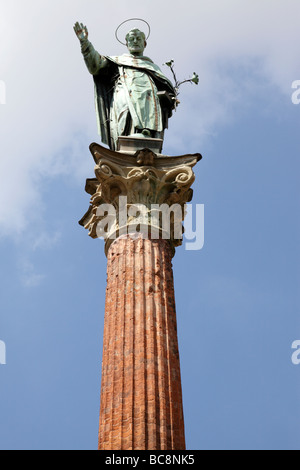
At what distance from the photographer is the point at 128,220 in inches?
699

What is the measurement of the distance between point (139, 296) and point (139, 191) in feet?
10.2

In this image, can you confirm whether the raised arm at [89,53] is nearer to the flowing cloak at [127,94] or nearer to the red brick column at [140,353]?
the flowing cloak at [127,94]

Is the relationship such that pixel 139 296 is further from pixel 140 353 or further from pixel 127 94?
pixel 127 94

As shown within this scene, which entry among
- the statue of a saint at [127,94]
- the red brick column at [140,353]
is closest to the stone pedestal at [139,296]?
the red brick column at [140,353]

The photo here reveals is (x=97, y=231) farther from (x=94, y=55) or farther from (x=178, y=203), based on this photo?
(x=94, y=55)

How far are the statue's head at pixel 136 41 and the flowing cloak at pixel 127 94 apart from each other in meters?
0.36

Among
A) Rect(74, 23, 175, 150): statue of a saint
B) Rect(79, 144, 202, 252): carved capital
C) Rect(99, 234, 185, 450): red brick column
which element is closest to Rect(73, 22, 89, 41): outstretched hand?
Rect(74, 23, 175, 150): statue of a saint

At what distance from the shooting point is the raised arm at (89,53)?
2077 cm

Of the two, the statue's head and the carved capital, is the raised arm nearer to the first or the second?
the statue's head

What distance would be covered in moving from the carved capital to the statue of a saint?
1.62m

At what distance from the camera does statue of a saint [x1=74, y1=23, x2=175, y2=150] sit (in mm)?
20234

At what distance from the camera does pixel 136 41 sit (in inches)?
893

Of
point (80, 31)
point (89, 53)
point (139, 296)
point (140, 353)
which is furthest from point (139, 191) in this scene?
point (80, 31)

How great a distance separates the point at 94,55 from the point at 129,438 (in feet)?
37.0
